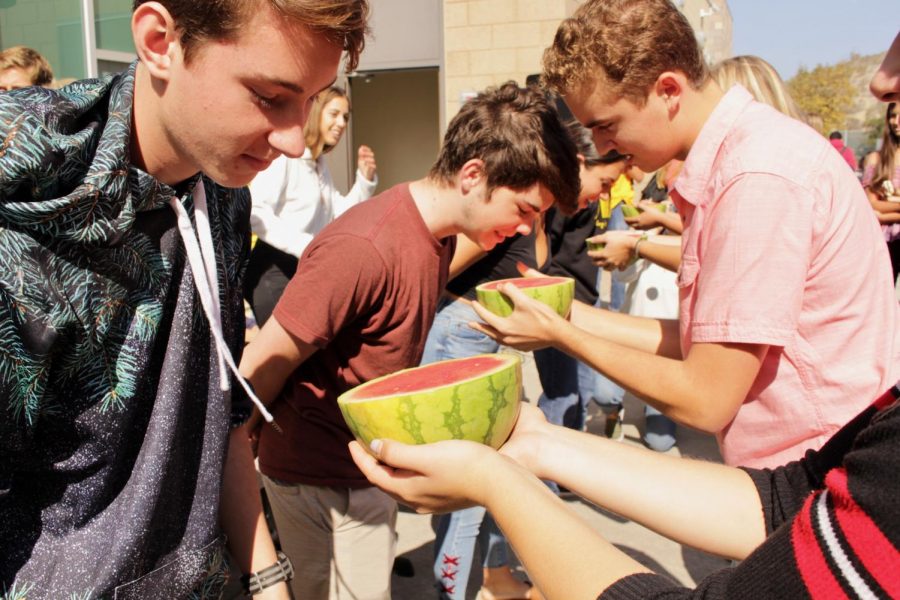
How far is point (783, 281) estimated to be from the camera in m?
1.90

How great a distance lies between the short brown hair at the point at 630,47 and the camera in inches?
92.4

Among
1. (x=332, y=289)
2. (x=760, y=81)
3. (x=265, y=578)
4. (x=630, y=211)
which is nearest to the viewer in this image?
(x=265, y=578)

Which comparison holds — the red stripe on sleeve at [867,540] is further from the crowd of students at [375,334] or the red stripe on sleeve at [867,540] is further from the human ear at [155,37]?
the human ear at [155,37]

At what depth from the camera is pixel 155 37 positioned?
56.8 inches

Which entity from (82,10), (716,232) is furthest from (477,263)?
(82,10)

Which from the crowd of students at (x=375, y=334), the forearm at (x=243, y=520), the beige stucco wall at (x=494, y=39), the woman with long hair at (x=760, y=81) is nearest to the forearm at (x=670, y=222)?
the woman with long hair at (x=760, y=81)

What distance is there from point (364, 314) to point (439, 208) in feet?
1.95

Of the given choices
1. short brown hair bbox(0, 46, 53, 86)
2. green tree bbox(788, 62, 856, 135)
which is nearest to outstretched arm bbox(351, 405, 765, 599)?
short brown hair bbox(0, 46, 53, 86)

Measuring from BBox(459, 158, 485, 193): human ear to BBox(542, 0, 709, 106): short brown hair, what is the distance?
482 mm

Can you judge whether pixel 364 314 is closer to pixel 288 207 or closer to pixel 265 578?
pixel 265 578

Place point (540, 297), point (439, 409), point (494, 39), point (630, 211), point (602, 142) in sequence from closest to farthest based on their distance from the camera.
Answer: point (439, 409)
point (602, 142)
point (540, 297)
point (630, 211)
point (494, 39)

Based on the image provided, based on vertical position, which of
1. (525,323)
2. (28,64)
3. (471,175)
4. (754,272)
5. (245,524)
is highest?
(28,64)

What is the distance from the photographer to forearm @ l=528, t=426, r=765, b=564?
1.84 meters

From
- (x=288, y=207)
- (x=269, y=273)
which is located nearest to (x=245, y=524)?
(x=269, y=273)
